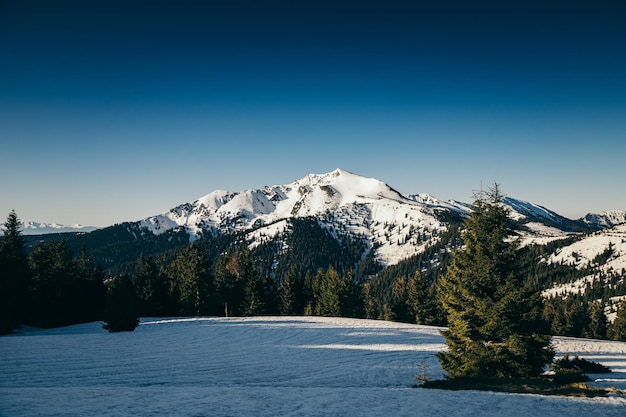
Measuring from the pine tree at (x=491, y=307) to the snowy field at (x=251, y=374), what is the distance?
4027mm

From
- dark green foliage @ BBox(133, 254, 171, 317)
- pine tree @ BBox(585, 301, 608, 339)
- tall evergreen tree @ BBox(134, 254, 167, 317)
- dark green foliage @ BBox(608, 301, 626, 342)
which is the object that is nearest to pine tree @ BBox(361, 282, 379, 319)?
dark green foliage @ BBox(133, 254, 171, 317)

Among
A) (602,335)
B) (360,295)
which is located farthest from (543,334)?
(602,335)

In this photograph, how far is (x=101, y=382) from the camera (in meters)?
17.5

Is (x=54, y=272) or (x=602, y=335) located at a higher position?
(x=54, y=272)

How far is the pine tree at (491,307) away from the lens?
18.1 meters

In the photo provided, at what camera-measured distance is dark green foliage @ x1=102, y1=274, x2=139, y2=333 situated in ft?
123

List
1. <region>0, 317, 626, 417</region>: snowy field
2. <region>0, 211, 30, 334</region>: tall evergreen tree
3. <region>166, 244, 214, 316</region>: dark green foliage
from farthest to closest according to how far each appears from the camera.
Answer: <region>166, 244, 214, 316</region>: dark green foliage < <region>0, 211, 30, 334</region>: tall evergreen tree < <region>0, 317, 626, 417</region>: snowy field

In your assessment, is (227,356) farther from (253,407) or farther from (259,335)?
(253,407)

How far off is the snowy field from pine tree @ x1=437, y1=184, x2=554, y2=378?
403 cm

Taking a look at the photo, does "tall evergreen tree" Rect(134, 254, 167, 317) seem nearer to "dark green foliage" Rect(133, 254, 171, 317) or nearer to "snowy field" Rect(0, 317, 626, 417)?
"dark green foliage" Rect(133, 254, 171, 317)

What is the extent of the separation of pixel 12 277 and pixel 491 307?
48.6 m

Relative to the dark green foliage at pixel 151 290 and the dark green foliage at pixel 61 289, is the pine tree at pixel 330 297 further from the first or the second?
the dark green foliage at pixel 61 289

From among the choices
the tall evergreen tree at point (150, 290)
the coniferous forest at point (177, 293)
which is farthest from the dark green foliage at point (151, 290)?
the coniferous forest at point (177, 293)

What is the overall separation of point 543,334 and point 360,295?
54.9m
